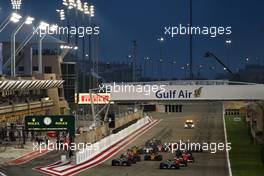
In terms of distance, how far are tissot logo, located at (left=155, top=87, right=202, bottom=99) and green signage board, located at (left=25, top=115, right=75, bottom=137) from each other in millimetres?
6297

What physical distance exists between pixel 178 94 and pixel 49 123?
875cm

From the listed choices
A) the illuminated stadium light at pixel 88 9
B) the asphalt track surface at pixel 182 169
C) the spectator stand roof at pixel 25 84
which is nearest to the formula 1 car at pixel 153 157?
the asphalt track surface at pixel 182 169

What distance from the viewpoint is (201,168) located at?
39156 mm

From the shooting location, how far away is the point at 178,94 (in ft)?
130

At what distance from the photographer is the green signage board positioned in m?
41.9

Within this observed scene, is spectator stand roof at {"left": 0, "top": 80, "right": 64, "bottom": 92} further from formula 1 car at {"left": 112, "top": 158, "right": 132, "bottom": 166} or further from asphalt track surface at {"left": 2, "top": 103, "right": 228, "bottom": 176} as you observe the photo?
formula 1 car at {"left": 112, "top": 158, "right": 132, "bottom": 166}

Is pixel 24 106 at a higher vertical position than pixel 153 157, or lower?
higher

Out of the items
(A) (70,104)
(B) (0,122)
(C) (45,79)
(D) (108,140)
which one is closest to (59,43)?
(A) (70,104)

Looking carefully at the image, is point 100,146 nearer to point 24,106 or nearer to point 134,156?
point 134,156

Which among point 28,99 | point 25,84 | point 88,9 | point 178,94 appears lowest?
point 28,99

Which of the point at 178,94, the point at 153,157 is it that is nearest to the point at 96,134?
the point at 153,157

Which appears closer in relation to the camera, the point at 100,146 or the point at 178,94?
the point at 178,94

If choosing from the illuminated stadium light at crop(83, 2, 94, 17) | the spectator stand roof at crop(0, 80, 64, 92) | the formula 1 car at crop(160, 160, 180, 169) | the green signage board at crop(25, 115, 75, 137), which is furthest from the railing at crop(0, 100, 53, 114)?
the formula 1 car at crop(160, 160, 180, 169)

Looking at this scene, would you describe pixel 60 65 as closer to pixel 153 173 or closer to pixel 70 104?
pixel 70 104
